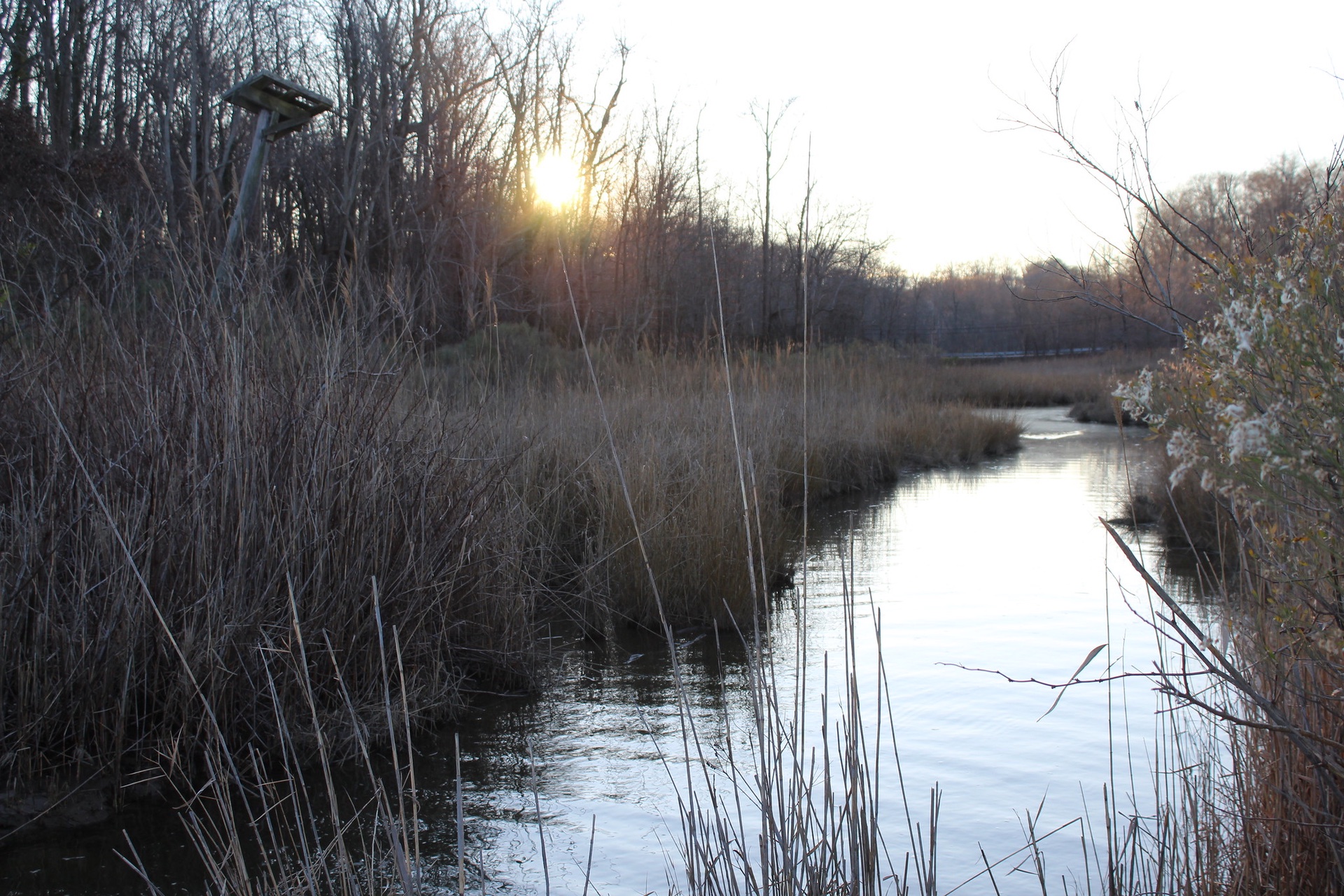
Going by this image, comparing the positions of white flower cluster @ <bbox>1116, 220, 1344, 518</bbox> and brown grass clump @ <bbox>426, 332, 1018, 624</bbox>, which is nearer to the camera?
white flower cluster @ <bbox>1116, 220, 1344, 518</bbox>

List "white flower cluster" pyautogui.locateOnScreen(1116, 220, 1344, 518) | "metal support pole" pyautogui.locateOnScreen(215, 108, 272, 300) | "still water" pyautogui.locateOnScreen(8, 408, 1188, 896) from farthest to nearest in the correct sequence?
1. "metal support pole" pyautogui.locateOnScreen(215, 108, 272, 300)
2. "still water" pyautogui.locateOnScreen(8, 408, 1188, 896)
3. "white flower cluster" pyautogui.locateOnScreen(1116, 220, 1344, 518)

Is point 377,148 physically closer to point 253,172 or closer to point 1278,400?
point 253,172

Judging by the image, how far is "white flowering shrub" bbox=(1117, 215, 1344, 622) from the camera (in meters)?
1.38

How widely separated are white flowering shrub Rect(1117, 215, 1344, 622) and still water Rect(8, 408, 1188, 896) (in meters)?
0.16

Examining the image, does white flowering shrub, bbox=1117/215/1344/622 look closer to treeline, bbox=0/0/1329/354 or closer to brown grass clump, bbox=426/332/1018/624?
brown grass clump, bbox=426/332/1018/624

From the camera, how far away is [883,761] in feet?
10.0

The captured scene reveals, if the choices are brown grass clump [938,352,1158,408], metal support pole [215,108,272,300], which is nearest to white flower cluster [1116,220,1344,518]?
metal support pole [215,108,272,300]

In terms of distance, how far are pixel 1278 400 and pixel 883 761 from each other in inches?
77.5

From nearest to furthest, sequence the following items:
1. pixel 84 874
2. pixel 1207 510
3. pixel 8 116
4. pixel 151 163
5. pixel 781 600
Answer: pixel 84 874
pixel 781 600
pixel 1207 510
pixel 8 116
pixel 151 163

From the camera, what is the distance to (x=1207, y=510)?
6.02 m

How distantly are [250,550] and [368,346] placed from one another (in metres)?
0.87

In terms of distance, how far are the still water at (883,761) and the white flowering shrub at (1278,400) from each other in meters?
0.16

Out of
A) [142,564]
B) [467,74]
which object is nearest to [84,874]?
[142,564]

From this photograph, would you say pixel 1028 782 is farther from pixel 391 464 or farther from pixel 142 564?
pixel 142 564
